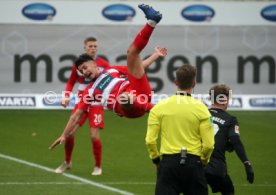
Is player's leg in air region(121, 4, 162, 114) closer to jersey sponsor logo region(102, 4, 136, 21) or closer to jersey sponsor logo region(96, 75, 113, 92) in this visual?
jersey sponsor logo region(96, 75, 113, 92)

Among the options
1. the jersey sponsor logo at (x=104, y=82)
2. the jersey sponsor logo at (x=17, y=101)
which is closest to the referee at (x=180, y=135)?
the jersey sponsor logo at (x=104, y=82)

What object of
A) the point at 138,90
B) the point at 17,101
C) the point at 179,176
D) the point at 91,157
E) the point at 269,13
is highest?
the point at 269,13

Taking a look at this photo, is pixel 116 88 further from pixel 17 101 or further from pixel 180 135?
pixel 17 101

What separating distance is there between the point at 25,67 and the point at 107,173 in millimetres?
9479

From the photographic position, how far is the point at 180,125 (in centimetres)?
1078

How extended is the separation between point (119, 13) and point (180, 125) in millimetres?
16042

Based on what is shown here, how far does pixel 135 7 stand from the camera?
26.4m

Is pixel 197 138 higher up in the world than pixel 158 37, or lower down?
lower down

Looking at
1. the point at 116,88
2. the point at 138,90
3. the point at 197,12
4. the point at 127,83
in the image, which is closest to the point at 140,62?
the point at 138,90

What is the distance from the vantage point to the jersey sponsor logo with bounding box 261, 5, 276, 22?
27.1 m

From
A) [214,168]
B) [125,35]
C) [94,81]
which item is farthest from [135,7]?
[214,168]

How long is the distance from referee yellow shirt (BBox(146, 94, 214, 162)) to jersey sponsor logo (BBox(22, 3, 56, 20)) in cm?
1583

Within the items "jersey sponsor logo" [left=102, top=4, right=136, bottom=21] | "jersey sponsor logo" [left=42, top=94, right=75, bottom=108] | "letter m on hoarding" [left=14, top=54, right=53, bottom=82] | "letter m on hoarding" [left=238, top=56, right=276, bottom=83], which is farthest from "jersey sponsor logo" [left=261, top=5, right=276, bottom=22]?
"letter m on hoarding" [left=14, top=54, right=53, bottom=82]

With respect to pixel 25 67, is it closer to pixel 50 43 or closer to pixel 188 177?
pixel 50 43
